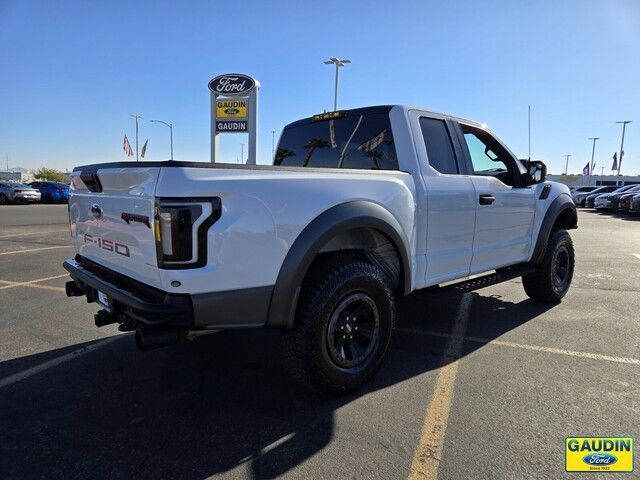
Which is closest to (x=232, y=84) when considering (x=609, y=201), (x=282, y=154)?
(x=282, y=154)

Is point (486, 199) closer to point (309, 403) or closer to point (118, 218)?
point (309, 403)

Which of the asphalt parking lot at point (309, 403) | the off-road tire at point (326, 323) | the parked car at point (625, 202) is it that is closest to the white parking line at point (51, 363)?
the asphalt parking lot at point (309, 403)

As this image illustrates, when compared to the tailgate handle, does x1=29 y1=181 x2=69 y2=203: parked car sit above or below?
below

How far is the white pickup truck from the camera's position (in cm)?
233

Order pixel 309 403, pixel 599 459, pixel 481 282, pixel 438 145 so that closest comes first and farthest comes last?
pixel 599 459 → pixel 309 403 → pixel 438 145 → pixel 481 282

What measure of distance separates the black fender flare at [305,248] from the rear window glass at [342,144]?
87 centimetres

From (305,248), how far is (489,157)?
2.71 metres

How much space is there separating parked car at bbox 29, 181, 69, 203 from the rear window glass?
28576 mm

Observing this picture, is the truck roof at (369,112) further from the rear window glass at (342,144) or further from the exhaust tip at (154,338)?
the exhaust tip at (154,338)

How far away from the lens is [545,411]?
2838 mm

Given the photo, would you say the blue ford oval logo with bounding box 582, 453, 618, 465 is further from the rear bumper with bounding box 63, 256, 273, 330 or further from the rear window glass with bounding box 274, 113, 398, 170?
the rear window glass with bounding box 274, 113, 398, 170

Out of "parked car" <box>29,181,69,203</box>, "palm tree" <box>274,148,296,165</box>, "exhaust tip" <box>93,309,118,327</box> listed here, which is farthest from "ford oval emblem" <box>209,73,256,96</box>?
"parked car" <box>29,181,69,203</box>

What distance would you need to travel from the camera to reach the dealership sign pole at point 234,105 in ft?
51.2

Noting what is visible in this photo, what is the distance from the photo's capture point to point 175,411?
2818 millimetres
